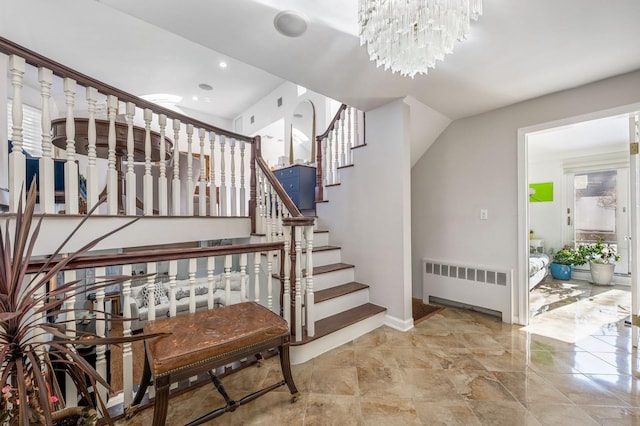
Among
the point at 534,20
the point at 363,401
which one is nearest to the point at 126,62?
the point at 534,20

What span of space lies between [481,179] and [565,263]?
10.7 ft

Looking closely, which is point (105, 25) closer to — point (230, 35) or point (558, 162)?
point (230, 35)

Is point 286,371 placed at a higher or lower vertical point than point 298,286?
lower

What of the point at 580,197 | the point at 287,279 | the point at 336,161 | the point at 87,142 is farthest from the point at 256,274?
the point at 580,197

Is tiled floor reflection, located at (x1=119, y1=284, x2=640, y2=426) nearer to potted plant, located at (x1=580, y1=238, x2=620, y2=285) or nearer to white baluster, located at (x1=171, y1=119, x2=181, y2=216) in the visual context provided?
white baluster, located at (x1=171, y1=119, x2=181, y2=216)

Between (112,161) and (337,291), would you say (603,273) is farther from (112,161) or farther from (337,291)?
(112,161)

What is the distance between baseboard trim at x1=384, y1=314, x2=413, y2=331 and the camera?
2.61 meters

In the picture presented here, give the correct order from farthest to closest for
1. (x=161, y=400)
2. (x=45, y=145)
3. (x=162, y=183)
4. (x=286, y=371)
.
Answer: (x=162, y=183) → (x=286, y=371) → (x=45, y=145) → (x=161, y=400)

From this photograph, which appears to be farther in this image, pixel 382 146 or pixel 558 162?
pixel 558 162

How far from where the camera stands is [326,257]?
10.3ft

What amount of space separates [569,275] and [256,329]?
18.8 feet

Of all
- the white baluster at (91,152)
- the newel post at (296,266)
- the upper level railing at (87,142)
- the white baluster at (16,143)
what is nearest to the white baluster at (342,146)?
the upper level railing at (87,142)

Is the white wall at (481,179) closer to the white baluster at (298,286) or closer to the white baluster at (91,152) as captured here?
the white baluster at (298,286)

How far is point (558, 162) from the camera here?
512 cm
